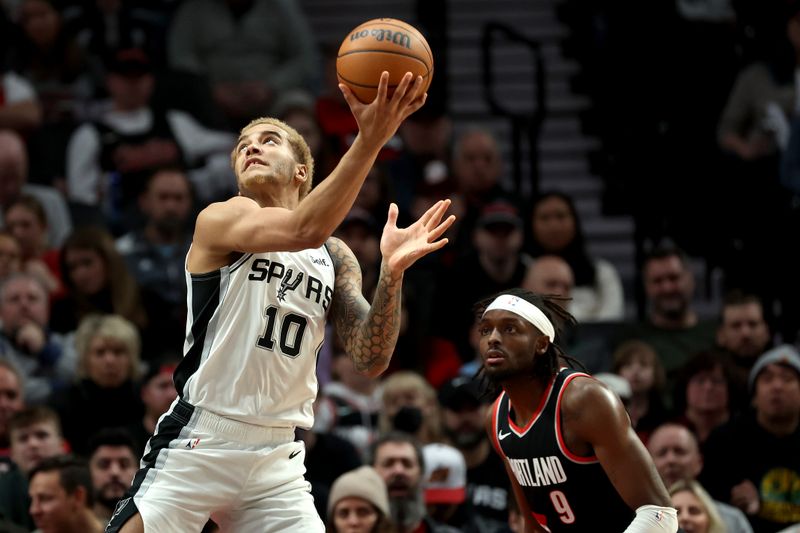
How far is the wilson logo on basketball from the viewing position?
17.6 feet

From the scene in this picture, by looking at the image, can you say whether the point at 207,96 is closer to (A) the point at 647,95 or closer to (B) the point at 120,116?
(B) the point at 120,116

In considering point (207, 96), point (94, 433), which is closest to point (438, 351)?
point (94, 433)

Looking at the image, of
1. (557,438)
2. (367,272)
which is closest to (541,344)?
(557,438)

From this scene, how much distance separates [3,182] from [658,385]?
517cm

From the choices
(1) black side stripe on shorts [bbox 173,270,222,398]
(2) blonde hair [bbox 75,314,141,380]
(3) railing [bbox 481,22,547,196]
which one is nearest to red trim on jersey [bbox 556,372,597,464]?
(1) black side stripe on shorts [bbox 173,270,222,398]

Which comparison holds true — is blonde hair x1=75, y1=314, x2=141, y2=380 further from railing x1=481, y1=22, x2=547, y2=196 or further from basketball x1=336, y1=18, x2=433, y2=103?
basketball x1=336, y1=18, x2=433, y2=103

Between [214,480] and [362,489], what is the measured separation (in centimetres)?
267

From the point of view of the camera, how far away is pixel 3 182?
431 inches

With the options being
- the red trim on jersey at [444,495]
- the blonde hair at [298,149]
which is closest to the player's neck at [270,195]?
the blonde hair at [298,149]

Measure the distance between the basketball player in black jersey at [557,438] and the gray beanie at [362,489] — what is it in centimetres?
192

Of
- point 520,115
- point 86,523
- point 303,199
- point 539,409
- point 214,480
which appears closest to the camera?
point 303,199

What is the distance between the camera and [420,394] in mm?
9305

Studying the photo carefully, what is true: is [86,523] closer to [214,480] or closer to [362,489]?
[362,489]

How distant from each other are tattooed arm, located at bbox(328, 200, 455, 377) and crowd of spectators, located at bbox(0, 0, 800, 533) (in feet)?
7.87
